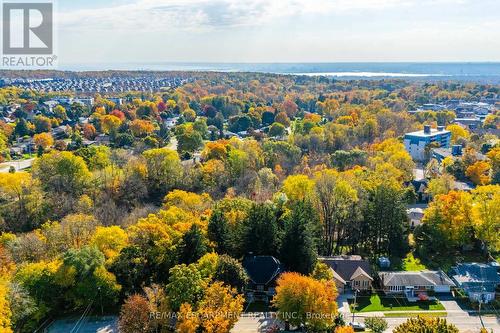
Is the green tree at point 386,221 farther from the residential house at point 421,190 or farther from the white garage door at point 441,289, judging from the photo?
the residential house at point 421,190

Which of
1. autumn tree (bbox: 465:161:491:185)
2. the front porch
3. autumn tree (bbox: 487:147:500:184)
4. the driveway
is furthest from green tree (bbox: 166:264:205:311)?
autumn tree (bbox: 487:147:500:184)

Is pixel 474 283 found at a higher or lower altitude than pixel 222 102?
lower

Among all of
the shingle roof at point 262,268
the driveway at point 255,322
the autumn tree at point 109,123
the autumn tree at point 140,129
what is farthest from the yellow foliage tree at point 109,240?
the autumn tree at point 109,123

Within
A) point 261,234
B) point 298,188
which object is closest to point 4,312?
point 261,234

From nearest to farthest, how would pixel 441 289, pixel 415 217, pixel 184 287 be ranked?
pixel 184 287 → pixel 441 289 → pixel 415 217

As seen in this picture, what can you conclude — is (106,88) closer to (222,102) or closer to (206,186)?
(222,102)

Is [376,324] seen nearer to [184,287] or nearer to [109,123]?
[184,287]

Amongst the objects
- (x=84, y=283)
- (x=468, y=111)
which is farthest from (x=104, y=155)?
(x=468, y=111)
